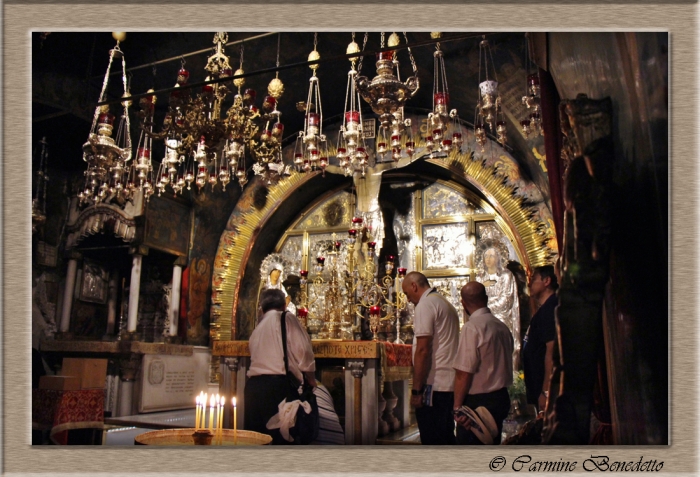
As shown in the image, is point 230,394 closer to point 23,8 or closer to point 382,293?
point 382,293

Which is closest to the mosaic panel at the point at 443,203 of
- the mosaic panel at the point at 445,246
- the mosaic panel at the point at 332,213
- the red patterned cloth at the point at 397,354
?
the mosaic panel at the point at 445,246

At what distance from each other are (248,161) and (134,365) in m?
3.96

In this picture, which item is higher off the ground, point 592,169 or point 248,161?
point 248,161

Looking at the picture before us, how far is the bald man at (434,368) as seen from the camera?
3.84m

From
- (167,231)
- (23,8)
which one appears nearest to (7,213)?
(23,8)

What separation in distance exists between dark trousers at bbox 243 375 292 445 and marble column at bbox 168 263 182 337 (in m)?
4.82

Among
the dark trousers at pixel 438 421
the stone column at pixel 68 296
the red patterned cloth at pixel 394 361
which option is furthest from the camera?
the stone column at pixel 68 296

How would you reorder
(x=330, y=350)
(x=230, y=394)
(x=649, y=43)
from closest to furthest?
(x=649, y=43) < (x=330, y=350) < (x=230, y=394)

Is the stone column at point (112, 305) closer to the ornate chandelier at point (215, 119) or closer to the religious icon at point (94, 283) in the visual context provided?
the religious icon at point (94, 283)

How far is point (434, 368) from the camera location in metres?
3.96

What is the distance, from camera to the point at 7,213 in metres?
3.04

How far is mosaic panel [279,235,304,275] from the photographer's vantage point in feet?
33.2

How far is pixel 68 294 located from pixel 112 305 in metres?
0.89

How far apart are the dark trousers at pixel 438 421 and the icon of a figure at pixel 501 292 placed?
4.31 metres
